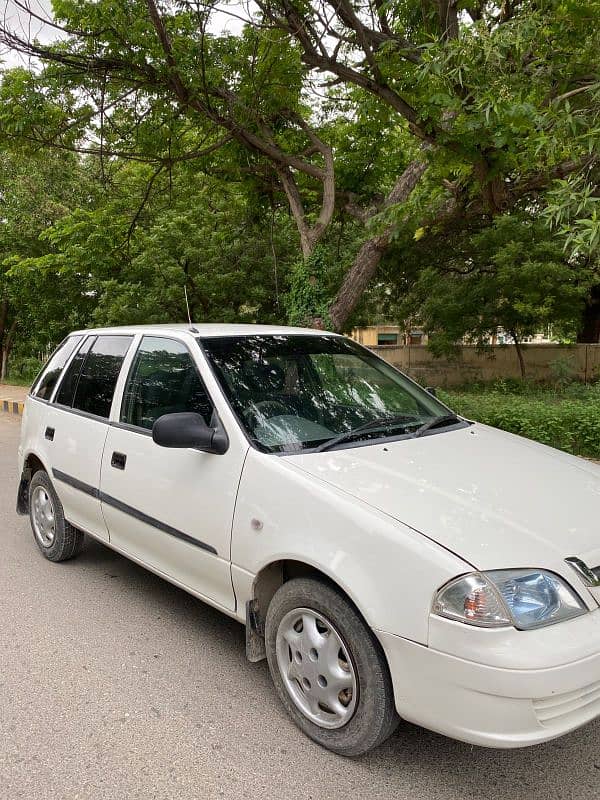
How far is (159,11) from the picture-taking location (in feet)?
27.6

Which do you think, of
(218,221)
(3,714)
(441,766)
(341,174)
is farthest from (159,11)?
(441,766)

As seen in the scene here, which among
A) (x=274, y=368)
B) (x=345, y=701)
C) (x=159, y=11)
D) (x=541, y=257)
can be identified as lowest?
(x=345, y=701)

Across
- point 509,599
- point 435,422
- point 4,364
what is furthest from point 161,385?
point 4,364

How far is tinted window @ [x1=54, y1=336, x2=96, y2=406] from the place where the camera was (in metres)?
4.60

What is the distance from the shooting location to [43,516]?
491 centimetres

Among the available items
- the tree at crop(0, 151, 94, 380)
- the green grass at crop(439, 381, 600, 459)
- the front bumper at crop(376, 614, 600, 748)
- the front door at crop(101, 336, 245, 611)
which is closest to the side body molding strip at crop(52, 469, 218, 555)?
the front door at crop(101, 336, 245, 611)

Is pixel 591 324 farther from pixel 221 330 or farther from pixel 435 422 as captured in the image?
pixel 221 330

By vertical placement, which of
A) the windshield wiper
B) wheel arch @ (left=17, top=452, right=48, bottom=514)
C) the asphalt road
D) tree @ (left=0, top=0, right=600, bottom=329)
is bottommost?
the asphalt road

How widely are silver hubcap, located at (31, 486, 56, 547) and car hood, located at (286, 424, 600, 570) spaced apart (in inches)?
105

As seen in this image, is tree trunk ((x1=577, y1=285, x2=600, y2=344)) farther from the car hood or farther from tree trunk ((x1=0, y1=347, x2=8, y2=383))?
tree trunk ((x1=0, y1=347, x2=8, y2=383))

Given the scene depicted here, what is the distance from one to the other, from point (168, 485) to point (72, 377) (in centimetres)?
170

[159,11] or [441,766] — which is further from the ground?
[159,11]

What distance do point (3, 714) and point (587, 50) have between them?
640cm

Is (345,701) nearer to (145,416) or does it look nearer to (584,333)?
(145,416)
